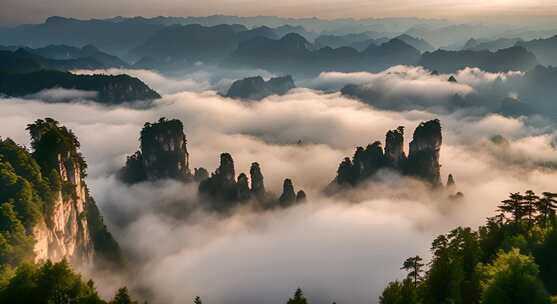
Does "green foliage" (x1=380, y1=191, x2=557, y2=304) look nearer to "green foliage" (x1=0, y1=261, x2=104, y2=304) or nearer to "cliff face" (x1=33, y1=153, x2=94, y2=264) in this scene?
"green foliage" (x1=0, y1=261, x2=104, y2=304)

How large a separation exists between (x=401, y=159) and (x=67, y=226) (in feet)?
342

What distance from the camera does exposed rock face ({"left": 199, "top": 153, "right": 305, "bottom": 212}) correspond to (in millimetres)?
134000

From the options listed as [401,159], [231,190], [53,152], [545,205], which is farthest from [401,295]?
[401,159]

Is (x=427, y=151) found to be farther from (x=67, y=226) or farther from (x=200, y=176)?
(x=67, y=226)

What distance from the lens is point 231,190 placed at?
13562 centimetres

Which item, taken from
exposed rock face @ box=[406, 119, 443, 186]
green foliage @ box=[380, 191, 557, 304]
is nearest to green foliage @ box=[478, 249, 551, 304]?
green foliage @ box=[380, 191, 557, 304]

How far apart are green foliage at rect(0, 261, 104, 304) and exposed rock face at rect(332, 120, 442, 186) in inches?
4453

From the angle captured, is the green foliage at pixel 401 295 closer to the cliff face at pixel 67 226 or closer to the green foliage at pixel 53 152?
the cliff face at pixel 67 226

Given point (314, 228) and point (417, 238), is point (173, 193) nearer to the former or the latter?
point (314, 228)

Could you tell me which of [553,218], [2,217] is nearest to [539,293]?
[553,218]

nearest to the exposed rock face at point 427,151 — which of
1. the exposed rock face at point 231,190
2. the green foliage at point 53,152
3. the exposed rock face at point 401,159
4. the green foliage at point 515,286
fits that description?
the exposed rock face at point 401,159

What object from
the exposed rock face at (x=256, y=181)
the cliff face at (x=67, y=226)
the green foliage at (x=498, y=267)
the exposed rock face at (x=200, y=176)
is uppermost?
the exposed rock face at (x=200, y=176)

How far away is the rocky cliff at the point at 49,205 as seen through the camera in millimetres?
57959

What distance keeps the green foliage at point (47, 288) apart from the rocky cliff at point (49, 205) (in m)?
16.2
